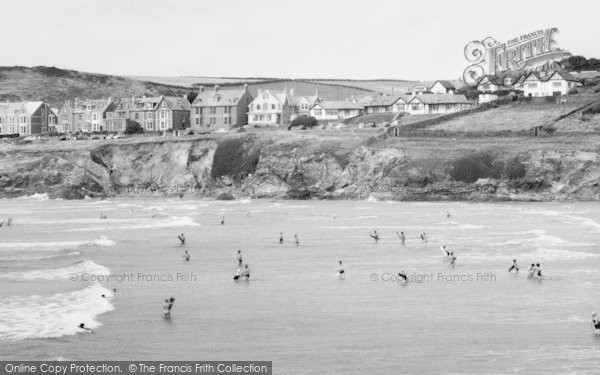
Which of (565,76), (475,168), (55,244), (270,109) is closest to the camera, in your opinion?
(55,244)

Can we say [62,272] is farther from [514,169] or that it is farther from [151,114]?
[151,114]

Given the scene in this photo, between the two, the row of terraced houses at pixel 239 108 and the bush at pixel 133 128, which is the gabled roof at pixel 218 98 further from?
Answer: the bush at pixel 133 128

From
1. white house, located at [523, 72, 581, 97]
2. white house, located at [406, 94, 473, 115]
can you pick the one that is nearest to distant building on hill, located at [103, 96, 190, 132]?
white house, located at [406, 94, 473, 115]

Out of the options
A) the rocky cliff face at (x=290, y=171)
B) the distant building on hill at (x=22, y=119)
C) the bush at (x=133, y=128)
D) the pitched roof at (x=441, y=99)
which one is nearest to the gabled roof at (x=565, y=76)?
the pitched roof at (x=441, y=99)

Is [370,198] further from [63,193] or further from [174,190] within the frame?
[63,193]

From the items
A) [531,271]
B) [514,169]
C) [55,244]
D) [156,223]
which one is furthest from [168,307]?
[514,169]

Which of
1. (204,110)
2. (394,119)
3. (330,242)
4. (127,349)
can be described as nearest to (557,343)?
(127,349)
